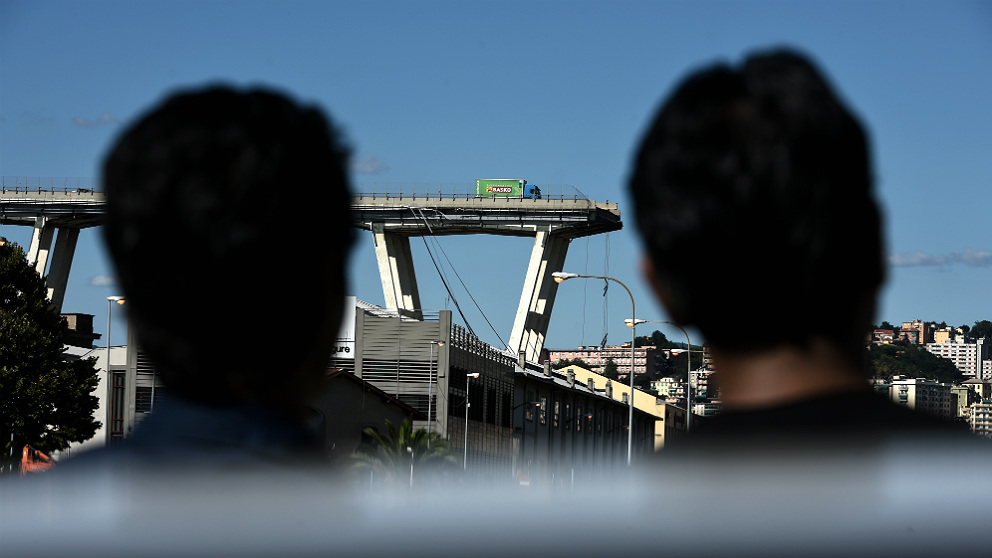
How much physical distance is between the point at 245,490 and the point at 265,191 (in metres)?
0.36

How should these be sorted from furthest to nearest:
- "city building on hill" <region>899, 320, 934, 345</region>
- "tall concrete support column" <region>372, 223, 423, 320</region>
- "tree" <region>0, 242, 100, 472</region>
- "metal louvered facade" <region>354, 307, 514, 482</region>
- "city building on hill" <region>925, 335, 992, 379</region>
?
"tall concrete support column" <region>372, 223, 423, 320</region>
"tree" <region>0, 242, 100, 472</region>
"metal louvered facade" <region>354, 307, 514, 482</region>
"city building on hill" <region>925, 335, 992, 379</region>
"city building on hill" <region>899, 320, 934, 345</region>

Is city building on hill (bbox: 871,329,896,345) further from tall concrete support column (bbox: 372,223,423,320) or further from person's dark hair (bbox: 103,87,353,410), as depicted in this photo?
tall concrete support column (bbox: 372,223,423,320)

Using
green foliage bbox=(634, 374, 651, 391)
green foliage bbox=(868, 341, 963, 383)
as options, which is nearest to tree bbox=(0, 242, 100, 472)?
green foliage bbox=(634, 374, 651, 391)

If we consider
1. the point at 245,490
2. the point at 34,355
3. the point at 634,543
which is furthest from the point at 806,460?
the point at 34,355

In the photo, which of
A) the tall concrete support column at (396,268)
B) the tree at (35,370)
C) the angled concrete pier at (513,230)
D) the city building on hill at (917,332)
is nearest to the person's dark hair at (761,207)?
the city building on hill at (917,332)

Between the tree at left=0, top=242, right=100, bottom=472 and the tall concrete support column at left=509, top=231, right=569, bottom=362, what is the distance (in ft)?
174

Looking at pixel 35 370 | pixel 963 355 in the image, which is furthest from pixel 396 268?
pixel 963 355

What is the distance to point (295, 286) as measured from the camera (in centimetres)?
155

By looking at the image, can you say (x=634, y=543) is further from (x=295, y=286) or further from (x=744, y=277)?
(x=295, y=286)

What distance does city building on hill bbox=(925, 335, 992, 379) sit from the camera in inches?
101

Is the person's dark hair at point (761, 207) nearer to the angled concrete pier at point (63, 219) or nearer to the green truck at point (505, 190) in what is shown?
the angled concrete pier at point (63, 219)

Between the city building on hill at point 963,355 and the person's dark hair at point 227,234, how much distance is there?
1.43 meters

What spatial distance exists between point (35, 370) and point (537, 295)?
62.1 metres

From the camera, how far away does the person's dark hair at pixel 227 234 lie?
1454 millimetres
